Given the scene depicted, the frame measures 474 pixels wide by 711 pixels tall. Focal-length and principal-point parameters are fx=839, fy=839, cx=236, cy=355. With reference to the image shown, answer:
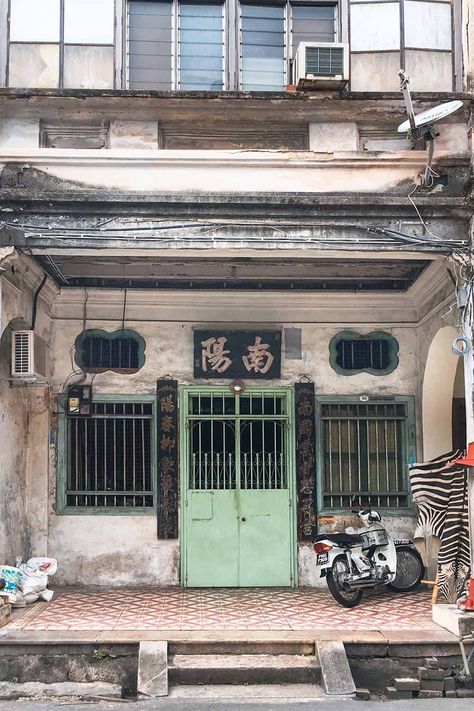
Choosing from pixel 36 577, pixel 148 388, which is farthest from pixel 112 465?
pixel 36 577

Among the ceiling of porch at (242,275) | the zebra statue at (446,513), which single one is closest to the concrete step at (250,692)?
the zebra statue at (446,513)

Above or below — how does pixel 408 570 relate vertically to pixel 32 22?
below

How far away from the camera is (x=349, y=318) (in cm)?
1019

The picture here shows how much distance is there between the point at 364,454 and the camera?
10078 mm

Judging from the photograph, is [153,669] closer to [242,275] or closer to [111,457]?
[111,457]

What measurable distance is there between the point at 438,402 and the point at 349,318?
146cm

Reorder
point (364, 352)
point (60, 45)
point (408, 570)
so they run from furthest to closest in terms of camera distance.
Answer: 1. point (364, 352)
2. point (408, 570)
3. point (60, 45)

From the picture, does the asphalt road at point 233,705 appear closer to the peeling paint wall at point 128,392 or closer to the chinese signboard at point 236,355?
the peeling paint wall at point 128,392

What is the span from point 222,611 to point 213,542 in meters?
1.40

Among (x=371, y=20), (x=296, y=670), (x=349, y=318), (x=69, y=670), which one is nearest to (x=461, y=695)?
(x=296, y=670)

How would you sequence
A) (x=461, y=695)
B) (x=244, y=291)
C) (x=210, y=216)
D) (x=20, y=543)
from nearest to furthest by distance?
(x=461, y=695)
(x=210, y=216)
(x=20, y=543)
(x=244, y=291)

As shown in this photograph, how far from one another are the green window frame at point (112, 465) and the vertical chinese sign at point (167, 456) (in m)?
0.09

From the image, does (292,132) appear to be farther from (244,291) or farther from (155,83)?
(244,291)

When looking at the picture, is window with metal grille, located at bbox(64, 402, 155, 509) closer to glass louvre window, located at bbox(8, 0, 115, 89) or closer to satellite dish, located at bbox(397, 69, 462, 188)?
glass louvre window, located at bbox(8, 0, 115, 89)
